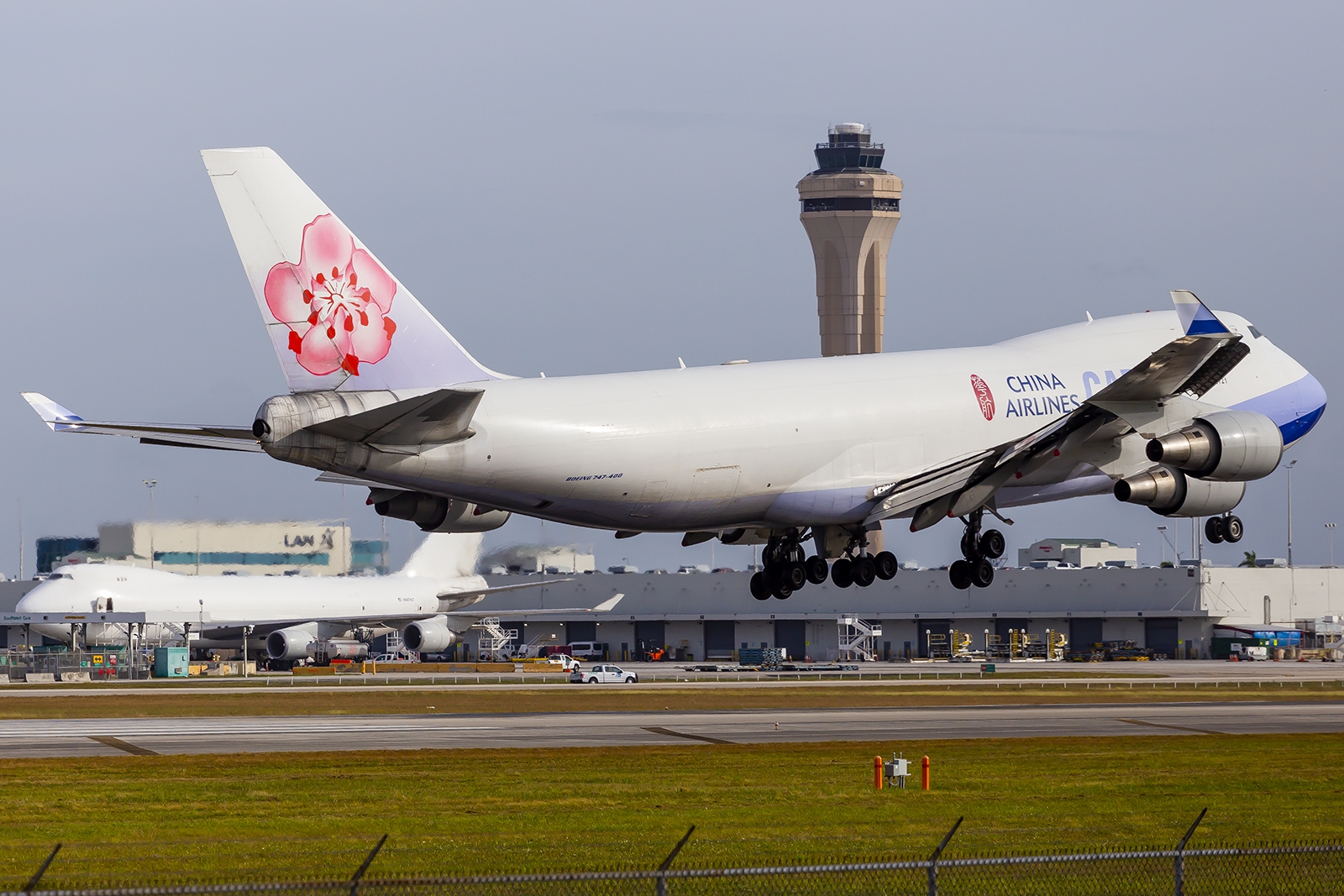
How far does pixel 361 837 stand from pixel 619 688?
59665 millimetres

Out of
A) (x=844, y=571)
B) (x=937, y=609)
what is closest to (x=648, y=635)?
(x=937, y=609)

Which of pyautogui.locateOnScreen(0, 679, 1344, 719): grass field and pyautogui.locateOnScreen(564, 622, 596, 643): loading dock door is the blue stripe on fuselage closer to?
pyautogui.locateOnScreen(0, 679, 1344, 719): grass field

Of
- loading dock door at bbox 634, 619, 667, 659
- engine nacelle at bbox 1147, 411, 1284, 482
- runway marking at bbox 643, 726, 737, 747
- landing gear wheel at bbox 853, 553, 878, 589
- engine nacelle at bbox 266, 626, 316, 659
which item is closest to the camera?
engine nacelle at bbox 1147, 411, 1284, 482

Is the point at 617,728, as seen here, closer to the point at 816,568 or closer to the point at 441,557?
the point at 816,568

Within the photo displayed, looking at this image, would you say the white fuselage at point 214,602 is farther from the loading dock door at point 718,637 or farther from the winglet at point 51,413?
the winglet at point 51,413

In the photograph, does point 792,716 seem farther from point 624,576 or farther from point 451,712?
point 624,576

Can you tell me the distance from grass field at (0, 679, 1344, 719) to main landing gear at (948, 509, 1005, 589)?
32031 millimetres

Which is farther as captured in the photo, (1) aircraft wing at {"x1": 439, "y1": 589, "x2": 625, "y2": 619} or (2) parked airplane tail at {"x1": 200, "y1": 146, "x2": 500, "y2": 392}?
(1) aircraft wing at {"x1": 439, "y1": 589, "x2": 625, "y2": 619}

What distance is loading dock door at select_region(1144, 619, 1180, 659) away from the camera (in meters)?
147

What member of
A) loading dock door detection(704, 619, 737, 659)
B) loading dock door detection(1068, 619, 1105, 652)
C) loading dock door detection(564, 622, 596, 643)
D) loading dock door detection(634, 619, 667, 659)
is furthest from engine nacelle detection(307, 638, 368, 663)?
loading dock door detection(1068, 619, 1105, 652)

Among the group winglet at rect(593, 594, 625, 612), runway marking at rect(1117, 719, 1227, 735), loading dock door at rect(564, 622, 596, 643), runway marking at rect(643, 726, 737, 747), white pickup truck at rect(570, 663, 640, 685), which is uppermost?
winglet at rect(593, 594, 625, 612)

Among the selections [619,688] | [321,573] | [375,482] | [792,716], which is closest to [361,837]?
[375,482]

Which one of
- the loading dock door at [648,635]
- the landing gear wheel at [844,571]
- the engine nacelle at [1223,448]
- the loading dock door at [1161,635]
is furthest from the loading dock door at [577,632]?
the engine nacelle at [1223,448]

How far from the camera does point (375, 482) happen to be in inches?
1357
